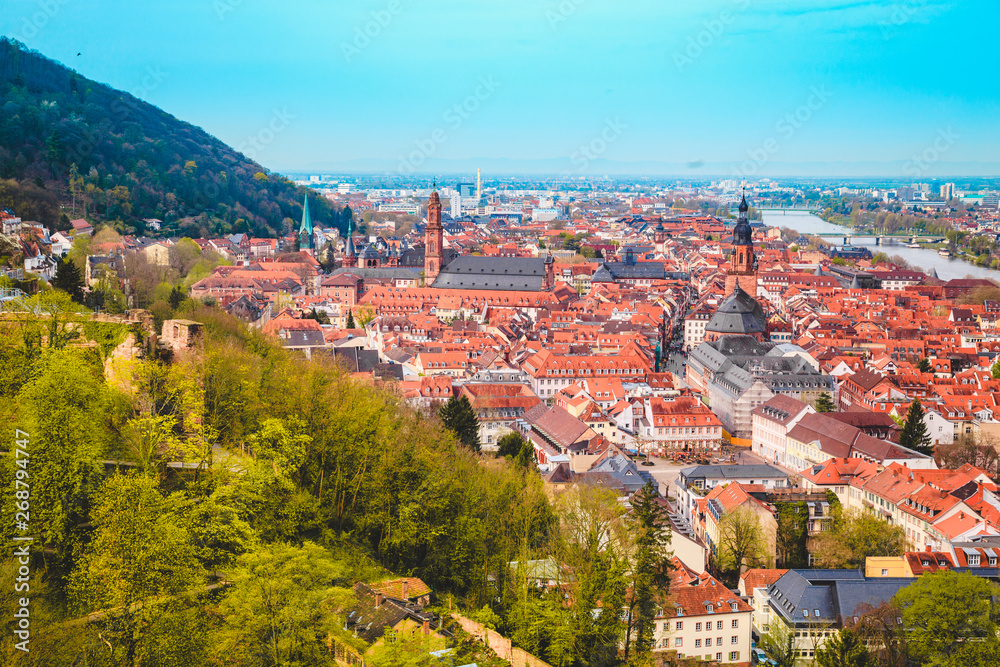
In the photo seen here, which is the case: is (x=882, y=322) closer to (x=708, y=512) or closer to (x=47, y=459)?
(x=708, y=512)

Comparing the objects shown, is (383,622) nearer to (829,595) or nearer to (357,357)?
(829,595)

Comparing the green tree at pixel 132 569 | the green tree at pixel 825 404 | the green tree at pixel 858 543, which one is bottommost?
the green tree at pixel 858 543

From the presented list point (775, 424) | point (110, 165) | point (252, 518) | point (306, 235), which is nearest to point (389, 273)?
point (306, 235)

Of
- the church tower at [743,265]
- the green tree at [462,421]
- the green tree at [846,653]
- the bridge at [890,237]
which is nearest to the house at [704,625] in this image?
the green tree at [846,653]

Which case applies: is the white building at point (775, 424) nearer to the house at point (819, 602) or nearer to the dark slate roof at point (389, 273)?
the house at point (819, 602)

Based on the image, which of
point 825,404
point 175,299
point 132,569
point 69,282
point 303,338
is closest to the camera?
point 132,569

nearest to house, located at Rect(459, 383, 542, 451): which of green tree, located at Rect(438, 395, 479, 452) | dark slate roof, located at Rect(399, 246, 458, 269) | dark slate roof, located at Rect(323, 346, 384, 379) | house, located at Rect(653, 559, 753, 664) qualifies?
green tree, located at Rect(438, 395, 479, 452)

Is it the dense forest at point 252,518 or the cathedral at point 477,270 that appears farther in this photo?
the cathedral at point 477,270
